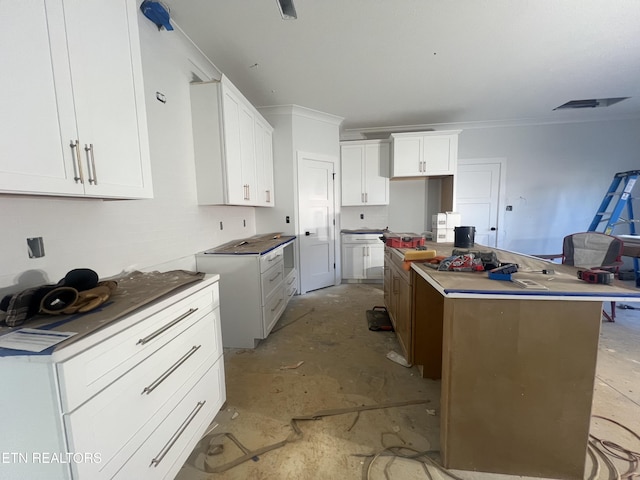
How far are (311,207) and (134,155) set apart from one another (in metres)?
2.82

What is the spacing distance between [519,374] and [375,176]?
3.73 m

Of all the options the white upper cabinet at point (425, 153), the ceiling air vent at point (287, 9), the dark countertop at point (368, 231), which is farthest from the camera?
the dark countertop at point (368, 231)

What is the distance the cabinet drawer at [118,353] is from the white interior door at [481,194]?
483 centimetres

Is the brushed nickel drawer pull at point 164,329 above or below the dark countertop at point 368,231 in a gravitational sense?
below

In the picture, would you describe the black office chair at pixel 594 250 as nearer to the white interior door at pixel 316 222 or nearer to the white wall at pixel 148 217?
the white interior door at pixel 316 222

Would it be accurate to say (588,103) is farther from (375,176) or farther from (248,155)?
(248,155)

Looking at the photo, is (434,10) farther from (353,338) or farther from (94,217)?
(353,338)

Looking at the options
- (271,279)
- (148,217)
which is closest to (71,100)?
(148,217)

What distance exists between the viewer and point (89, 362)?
30.6 inches

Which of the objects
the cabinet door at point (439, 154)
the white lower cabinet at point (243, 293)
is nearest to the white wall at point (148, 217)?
the white lower cabinet at point (243, 293)

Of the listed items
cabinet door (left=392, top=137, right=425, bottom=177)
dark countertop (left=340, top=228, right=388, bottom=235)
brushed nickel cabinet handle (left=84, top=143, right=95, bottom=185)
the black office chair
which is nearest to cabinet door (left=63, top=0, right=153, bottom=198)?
brushed nickel cabinet handle (left=84, top=143, right=95, bottom=185)

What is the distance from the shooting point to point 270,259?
2584mm

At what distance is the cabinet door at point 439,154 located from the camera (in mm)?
4102

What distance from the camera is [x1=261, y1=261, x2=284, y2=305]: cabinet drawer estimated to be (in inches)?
94.3
